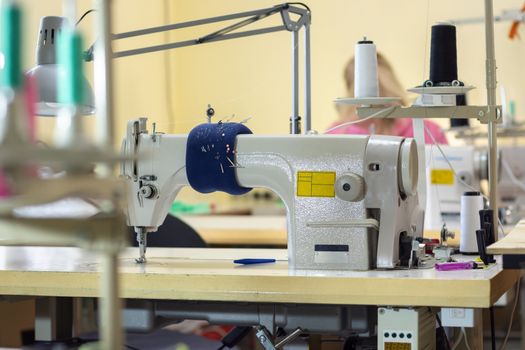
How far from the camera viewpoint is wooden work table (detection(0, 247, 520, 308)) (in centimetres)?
179

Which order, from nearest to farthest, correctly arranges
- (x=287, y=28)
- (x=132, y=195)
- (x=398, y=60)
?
(x=132, y=195) < (x=287, y=28) < (x=398, y=60)

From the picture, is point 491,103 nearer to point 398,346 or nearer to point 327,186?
point 327,186

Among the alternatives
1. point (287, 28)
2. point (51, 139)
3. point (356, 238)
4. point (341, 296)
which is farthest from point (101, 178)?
point (287, 28)

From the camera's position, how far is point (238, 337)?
2.11 m

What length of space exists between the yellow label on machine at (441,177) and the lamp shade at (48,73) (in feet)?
5.84

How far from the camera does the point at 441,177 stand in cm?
365

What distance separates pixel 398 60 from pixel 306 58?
4219mm

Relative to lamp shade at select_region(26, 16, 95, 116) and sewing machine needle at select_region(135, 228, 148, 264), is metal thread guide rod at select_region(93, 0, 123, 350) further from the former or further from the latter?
sewing machine needle at select_region(135, 228, 148, 264)

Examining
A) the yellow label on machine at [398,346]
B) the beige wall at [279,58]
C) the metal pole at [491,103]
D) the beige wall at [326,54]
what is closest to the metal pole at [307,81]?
the metal pole at [491,103]

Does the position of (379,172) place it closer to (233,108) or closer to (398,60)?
(233,108)

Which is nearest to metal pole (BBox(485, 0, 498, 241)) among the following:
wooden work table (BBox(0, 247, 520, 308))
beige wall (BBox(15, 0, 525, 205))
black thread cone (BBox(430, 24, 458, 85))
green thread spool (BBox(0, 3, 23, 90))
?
black thread cone (BBox(430, 24, 458, 85))

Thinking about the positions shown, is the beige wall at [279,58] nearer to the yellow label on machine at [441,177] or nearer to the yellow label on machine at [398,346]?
the yellow label on machine at [441,177]

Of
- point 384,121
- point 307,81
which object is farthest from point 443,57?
point 384,121

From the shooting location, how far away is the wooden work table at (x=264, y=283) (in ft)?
5.86
